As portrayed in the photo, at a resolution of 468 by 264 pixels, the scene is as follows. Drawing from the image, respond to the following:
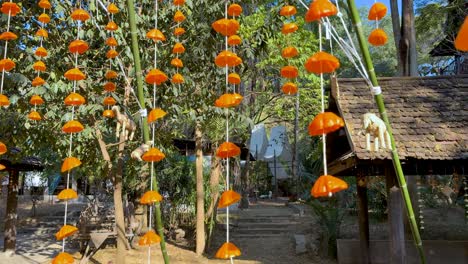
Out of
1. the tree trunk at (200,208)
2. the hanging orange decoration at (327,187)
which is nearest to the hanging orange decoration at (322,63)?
the hanging orange decoration at (327,187)

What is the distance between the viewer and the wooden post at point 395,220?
22.5 feet

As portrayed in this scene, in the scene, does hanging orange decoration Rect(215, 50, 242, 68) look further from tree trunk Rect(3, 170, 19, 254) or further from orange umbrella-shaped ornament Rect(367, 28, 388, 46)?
tree trunk Rect(3, 170, 19, 254)

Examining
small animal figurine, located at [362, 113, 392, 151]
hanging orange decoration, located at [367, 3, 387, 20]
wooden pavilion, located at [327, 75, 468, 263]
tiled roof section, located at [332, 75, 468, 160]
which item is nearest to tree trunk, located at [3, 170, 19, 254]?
wooden pavilion, located at [327, 75, 468, 263]

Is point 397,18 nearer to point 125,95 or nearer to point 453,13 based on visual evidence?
point 453,13

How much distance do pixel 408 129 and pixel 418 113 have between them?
1.97 feet

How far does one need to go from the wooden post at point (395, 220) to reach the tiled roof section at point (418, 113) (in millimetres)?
711

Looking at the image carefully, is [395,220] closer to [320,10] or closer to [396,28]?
[320,10]

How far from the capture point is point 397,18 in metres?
12.1

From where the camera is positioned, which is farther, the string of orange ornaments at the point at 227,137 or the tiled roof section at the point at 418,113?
the tiled roof section at the point at 418,113

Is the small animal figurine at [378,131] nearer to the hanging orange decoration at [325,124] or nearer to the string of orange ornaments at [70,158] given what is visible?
the hanging orange decoration at [325,124]

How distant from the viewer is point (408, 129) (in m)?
6.88

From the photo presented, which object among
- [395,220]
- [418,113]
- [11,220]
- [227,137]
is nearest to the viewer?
[227,137]

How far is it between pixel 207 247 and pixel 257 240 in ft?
7.43

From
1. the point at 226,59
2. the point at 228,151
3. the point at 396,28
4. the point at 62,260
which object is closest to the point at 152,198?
the point at 228,151
